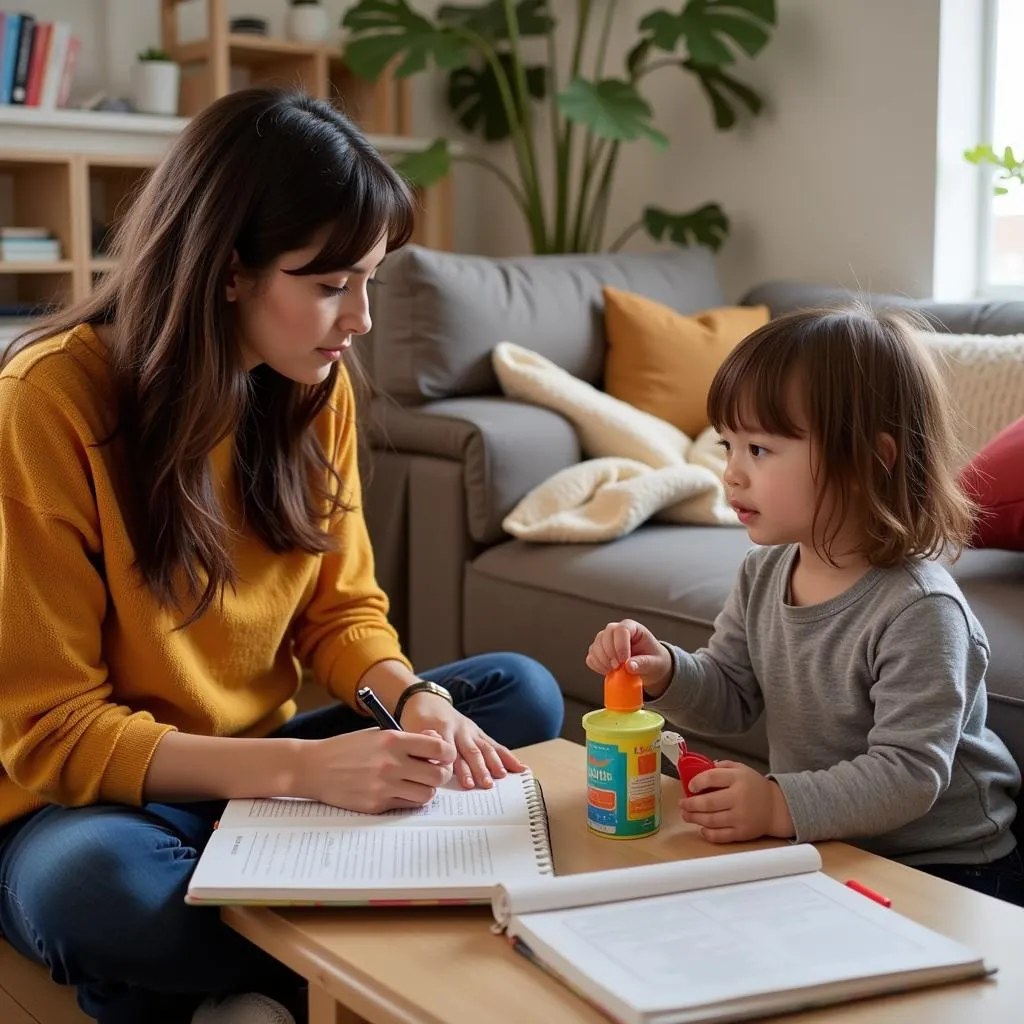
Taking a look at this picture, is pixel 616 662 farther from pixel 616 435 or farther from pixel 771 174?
pixel 771 174

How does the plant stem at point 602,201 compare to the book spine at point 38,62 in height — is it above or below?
below

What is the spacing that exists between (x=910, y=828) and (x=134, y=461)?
0.80m

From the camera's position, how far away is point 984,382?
2229mm

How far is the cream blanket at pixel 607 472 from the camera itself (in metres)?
2.26

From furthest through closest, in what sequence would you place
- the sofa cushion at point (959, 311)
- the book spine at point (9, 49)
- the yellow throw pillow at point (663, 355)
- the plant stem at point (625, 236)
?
1. the plant stem at point (625, 236)
2. the book spine at point (9, 49)
3. the yellow throw pillow at point (663, 355)
4. the sofa cushion at point (959, 311)

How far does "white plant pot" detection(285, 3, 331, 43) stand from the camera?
3596mm

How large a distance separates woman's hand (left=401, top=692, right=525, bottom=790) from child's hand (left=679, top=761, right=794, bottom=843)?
0.66 ft

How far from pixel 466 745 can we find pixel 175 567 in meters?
0.33

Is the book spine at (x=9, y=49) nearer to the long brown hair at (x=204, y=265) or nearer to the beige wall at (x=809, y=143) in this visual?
the beige wall at (x=809, y=143)

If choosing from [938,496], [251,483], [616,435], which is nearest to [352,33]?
[616,435]

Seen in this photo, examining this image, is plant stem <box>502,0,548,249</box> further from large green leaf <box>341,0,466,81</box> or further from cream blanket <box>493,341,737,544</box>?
cream blanket <box>493,341,737,544</box>

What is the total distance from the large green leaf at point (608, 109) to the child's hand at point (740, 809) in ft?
7.34

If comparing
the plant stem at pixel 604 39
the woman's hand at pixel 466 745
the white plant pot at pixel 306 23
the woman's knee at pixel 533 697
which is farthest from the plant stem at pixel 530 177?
the woman's hand at pixel 466 745

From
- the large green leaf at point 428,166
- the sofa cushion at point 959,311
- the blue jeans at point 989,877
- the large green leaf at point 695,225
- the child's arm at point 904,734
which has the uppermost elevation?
the large green leaf at point 428,166
